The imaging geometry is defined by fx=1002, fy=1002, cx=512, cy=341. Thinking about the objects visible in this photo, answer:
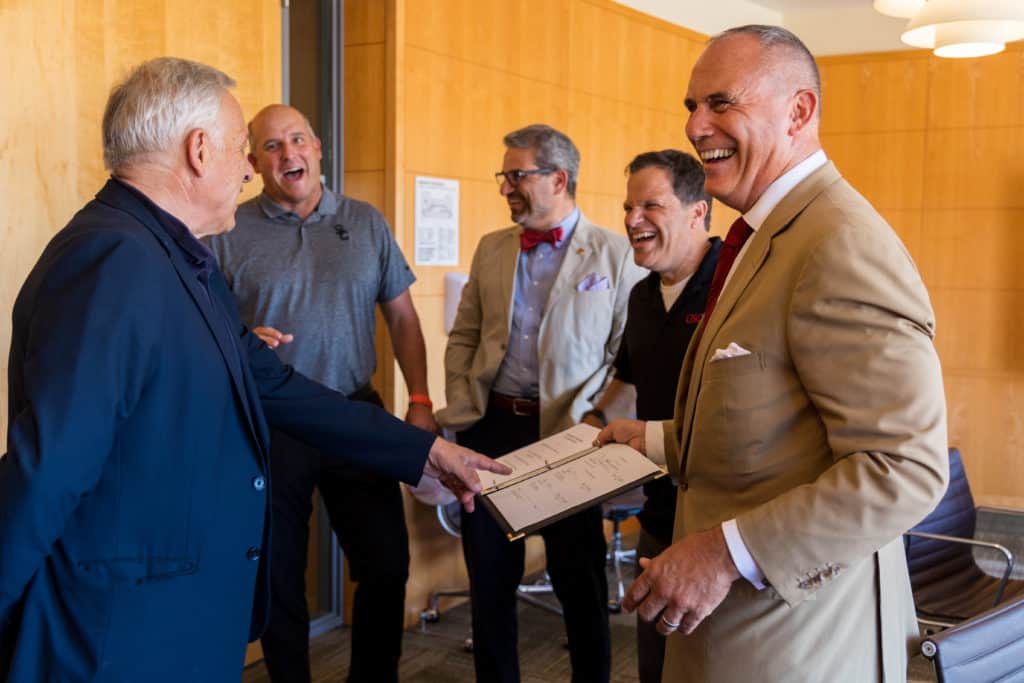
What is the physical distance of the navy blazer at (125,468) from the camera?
1680 mm

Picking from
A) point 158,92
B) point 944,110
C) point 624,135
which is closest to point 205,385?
point 158,92

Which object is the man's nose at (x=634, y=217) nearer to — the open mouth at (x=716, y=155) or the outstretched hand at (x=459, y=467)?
the outstretched hand at (x=459, y=467)

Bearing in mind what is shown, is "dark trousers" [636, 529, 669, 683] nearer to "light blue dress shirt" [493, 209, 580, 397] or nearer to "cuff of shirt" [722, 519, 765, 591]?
"light blue dress shirt" [493, 209, 580, 397]

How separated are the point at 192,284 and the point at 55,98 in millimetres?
1523

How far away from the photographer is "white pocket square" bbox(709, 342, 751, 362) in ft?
5.53

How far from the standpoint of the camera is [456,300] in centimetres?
496

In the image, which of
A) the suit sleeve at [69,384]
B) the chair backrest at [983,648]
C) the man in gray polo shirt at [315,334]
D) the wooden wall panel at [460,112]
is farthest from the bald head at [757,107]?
the wooden wall panel at [460,112]

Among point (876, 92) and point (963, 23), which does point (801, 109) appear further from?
point (876, 92)

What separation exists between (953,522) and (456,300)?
2431 millimetres

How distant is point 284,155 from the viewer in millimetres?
3412

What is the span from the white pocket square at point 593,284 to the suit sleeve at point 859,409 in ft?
6.21

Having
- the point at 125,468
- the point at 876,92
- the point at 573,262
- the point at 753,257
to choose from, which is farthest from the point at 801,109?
the point at 876,92

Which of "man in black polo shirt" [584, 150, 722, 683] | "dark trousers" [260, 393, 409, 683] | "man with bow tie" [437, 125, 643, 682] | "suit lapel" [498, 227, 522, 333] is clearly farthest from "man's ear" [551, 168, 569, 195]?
"dark trousers" [260, 393, 409, 683]

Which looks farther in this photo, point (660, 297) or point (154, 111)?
point (660, 297)
